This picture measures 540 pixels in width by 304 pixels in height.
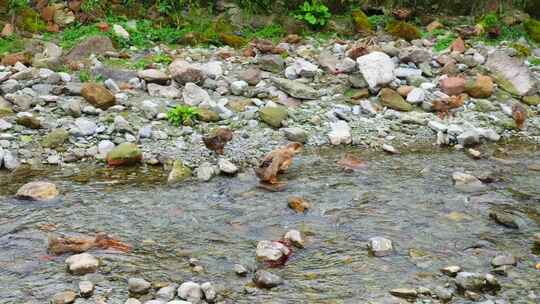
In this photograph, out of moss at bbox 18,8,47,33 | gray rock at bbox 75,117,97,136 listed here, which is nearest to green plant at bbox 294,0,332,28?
moss at bbox 18,8,47,33

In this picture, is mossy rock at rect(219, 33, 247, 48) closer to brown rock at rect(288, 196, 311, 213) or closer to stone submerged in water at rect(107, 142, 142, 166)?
stone submerged in water at rect(107, 142, 142, 166)

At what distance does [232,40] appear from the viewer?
31.6 feet

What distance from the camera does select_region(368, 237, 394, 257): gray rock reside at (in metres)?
4.58

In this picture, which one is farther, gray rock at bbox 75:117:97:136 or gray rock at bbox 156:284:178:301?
gray rock at bbox 75:117:97:136

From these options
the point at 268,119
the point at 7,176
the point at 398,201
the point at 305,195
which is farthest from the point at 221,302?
the point at 268,119

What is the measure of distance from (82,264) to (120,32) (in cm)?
608

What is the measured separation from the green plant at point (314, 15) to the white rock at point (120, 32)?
2.79m

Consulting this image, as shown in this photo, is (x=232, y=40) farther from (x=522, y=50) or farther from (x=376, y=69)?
(x=522, y=50)

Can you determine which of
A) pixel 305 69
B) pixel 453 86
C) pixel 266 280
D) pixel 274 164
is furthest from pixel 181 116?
pixel 453 86

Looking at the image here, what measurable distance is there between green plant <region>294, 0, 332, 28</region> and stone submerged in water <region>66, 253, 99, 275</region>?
699 centimetres

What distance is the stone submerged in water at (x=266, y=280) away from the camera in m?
4.10

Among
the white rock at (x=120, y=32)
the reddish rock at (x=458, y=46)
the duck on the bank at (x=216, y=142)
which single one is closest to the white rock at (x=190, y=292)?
the duck on the bank at (x=216, y=142)

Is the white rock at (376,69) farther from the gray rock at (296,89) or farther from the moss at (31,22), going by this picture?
the moss at (31,22)

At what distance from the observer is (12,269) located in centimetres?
423
